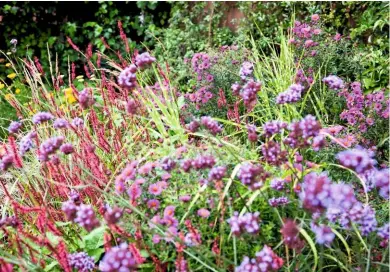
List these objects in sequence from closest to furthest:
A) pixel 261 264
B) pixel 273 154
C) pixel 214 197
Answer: pixel 261 264
pixel 273 154
pixel 214 197

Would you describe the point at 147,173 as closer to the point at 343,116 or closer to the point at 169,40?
the point at 343,116

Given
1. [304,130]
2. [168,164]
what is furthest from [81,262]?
[304,130]

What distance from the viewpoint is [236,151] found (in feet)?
7.23

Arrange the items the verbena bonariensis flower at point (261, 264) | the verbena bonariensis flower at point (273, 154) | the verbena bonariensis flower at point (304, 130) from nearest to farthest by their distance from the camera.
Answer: the verbena bonariensis flower at point (261, 264) → the verbena bonariensis flower at point (304, 130) → the verbena bonariensis flower at point (273, 154)

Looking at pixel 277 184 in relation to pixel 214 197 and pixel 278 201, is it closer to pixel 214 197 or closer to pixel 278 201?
pixel 278 201

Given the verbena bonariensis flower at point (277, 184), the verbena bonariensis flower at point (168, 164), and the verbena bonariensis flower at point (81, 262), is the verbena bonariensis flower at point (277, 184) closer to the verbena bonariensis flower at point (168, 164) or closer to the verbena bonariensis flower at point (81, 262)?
the verbena bonariensis flower at point (168, 164)

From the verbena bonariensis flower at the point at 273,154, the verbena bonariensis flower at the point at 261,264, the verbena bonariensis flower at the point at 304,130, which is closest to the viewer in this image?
the verbena bonariensis flower at the point at 261,264

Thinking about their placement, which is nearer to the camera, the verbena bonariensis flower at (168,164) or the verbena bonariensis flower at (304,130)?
the verbena bonariensis flower at (304,130)

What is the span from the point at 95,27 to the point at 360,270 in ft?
15.7

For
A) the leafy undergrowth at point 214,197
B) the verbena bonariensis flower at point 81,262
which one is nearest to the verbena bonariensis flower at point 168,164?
the leafy undergrowth at point 214,197

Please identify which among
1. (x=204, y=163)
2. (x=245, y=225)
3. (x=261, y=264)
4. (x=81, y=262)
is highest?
(x=204, y=163)

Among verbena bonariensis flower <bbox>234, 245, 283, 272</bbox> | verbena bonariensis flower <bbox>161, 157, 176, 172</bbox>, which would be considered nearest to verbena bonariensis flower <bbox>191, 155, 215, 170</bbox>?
verbena bonariensis flower <bbox>161, 157, 176, 172</bbox>

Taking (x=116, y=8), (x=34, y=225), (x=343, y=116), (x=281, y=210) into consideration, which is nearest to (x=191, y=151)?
(x=281, y=210)

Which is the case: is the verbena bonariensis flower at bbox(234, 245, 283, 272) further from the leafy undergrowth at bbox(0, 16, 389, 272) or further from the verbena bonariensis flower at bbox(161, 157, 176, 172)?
the verbena bonariensis flower at bbox(161, 157, 176, 172)
